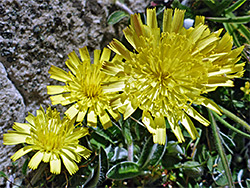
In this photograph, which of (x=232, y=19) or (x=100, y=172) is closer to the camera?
(x=100, y=172)

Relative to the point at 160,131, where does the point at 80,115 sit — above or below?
above

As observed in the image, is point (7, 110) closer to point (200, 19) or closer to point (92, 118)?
point (92, 118)

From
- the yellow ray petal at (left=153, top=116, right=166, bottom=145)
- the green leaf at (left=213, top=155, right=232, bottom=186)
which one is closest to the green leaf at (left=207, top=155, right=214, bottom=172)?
the green leaf at (left=213, top=155, right=232, bottom=186)

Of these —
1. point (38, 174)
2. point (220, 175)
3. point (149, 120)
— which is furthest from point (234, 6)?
point (38, 174)

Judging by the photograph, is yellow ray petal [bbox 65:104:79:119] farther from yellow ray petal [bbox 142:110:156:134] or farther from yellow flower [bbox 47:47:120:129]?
yellow ray petal [bbox 142:110:156:134]

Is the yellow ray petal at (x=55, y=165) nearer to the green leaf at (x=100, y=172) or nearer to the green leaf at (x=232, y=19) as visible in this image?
the green leaf at (x=100, y=172)

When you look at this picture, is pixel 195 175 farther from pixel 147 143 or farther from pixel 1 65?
pixel 1 65

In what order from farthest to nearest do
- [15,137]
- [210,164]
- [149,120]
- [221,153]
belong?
[210,164], [221,153], [15,137], [149,120]
